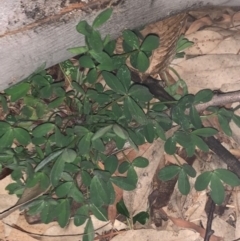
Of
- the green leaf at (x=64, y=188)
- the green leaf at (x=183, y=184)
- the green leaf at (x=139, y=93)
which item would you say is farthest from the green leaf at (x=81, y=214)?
the green leaf at (x=139, y=93)

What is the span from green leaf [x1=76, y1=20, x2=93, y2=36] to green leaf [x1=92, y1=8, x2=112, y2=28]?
2 cm

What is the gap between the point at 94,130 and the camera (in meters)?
1.57

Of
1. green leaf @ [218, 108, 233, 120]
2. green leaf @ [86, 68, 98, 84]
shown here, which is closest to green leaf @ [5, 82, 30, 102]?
green leaf @ [86, 68, 98, 84]

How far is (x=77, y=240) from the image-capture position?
6.12ft

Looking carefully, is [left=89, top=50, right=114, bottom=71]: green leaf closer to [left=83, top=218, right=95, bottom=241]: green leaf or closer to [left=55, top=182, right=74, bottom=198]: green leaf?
[left=55, top=182, right=74, bottom=198]: green leaf

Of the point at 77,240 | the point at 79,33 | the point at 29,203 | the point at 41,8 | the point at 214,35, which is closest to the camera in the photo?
the point at 41,8

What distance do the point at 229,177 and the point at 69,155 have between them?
0.57 meters

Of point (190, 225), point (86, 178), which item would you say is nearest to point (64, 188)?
point (86, 178)

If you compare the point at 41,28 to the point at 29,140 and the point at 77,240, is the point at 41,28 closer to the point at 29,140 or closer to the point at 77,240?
the point at 29,140

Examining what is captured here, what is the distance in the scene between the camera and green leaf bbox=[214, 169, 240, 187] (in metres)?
1.59

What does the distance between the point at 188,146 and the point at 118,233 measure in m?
0.53

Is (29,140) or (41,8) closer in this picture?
(41,8)

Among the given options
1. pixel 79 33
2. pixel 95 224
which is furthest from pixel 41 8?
pixel 95 224

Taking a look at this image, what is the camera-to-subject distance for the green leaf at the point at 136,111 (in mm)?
1449
